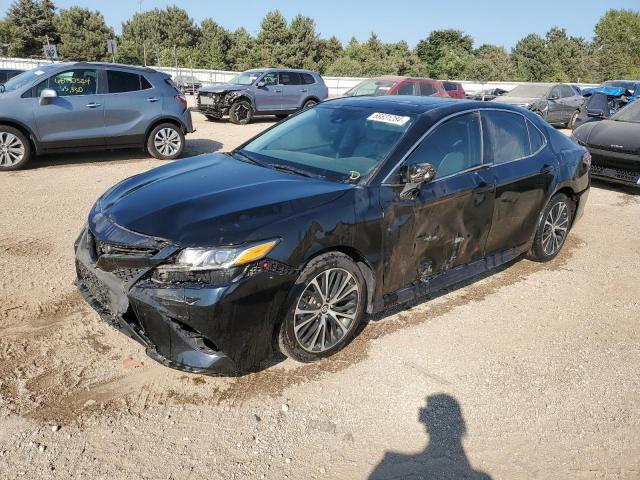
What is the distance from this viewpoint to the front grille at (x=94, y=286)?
128 inches

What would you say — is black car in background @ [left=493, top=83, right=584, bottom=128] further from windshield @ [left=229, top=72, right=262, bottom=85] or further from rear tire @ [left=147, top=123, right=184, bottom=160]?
rear tire @ [left=147, top=123, right=184, bottom=160]

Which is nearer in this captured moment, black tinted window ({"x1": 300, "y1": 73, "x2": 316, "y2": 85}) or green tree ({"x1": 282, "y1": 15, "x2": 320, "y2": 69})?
black tinted window ({"x1": 300, "y1": 73, "x2": 316, "y2": 85})

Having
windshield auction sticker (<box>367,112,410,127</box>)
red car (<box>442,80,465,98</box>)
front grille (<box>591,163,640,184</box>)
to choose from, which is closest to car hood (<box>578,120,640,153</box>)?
front grille (<box>591,163,640,184</box>)

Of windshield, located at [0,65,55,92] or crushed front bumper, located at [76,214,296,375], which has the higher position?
windshield, located at [0,65,55,92]

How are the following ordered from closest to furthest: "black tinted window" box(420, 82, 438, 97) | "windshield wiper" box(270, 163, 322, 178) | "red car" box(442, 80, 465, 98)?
"windshield wiper" box(270, 163, 322, 178) → "black tinted window" box(420, 82, 438, 97) → "red car" box(442, 80, 465, 98)

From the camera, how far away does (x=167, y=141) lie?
10.2 metres

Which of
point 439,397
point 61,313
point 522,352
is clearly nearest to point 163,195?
point 61,313

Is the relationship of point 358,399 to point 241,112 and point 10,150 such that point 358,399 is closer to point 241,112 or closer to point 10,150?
point 10,150

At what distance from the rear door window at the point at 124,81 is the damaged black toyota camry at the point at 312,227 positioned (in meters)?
5.89

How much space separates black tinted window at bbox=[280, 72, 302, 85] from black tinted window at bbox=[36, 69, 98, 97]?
8771mm

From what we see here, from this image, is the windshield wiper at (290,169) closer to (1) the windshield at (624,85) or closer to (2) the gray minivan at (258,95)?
(2) the gray minivan at (258,95)

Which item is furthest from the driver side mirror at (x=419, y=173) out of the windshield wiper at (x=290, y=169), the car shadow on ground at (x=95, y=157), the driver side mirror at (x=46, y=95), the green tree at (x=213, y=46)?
the green tree at (x=213, y=46)

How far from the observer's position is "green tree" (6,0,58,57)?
6081cm

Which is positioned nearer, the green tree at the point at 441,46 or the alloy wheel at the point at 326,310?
the alloy wheel at the point at 326,310
